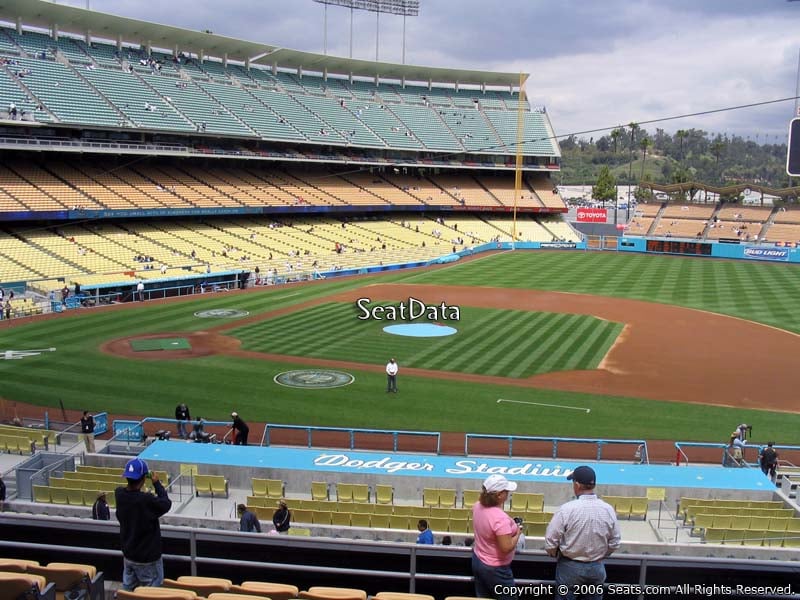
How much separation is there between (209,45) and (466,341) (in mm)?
51661

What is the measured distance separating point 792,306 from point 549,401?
1044 inches

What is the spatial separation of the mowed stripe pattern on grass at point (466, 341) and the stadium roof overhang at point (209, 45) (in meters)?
38.0

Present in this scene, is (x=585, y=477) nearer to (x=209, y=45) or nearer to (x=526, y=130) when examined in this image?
(x=209, y=45)

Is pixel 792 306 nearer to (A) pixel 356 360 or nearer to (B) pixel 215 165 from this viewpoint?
(A) pixel 356 360

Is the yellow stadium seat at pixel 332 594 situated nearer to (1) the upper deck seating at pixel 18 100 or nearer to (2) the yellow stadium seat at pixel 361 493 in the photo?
(2) the yellow stadium seat at pixel 361 493

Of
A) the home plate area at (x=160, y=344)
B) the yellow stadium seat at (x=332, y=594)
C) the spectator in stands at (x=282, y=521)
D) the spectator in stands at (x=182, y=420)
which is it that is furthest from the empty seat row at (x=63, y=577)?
the home plate area at (x=160, y=344)

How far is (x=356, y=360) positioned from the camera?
2778 centimetres

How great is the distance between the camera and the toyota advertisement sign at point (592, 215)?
86.4m

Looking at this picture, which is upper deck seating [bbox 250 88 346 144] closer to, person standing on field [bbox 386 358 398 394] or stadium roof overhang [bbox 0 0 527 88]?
stadium roof overhang [bbox 0 0 527 88]

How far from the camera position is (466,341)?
1232 inches

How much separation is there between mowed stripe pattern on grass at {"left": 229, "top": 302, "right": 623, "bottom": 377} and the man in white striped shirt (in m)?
20.8

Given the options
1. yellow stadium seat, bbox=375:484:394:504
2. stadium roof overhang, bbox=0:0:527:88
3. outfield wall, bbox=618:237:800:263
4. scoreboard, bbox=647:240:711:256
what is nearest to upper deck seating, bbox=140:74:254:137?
stadium roof overhang, bbox=0:0:527:88

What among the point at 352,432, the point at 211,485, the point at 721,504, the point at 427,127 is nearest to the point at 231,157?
the point at 427,127

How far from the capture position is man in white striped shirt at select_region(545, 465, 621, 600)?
5141mm
